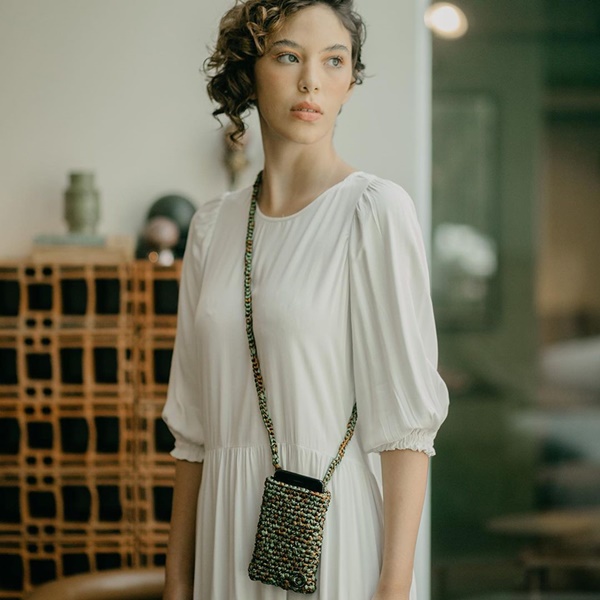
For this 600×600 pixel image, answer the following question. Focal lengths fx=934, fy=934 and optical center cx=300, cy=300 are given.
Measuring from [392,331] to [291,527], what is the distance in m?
0.33

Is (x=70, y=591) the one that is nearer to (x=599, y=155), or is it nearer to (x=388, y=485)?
(x=388, y=485)

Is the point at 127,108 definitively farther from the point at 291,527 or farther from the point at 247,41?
the point at 291,527

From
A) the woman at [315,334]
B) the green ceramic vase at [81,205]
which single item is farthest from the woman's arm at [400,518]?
the green ceramic vase at [81,205]

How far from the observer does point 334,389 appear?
1429mm

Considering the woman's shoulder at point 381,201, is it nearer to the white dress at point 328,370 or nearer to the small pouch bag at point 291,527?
the white dress at point 328,370

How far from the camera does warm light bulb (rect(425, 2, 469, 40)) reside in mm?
3404

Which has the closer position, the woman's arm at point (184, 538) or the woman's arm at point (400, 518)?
the woman's arm at point (400, 518)

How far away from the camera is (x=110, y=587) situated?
2.41 metres

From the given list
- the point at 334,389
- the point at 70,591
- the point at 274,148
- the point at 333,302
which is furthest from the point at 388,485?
the point at 70,591

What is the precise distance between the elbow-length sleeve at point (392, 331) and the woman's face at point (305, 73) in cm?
17

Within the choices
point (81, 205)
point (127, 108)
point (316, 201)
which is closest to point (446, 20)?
point (127, 108)

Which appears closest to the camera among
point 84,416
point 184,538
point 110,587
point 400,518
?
point 400,518

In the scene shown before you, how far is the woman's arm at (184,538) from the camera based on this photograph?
164cm

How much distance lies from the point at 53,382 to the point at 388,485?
5.96 ft
